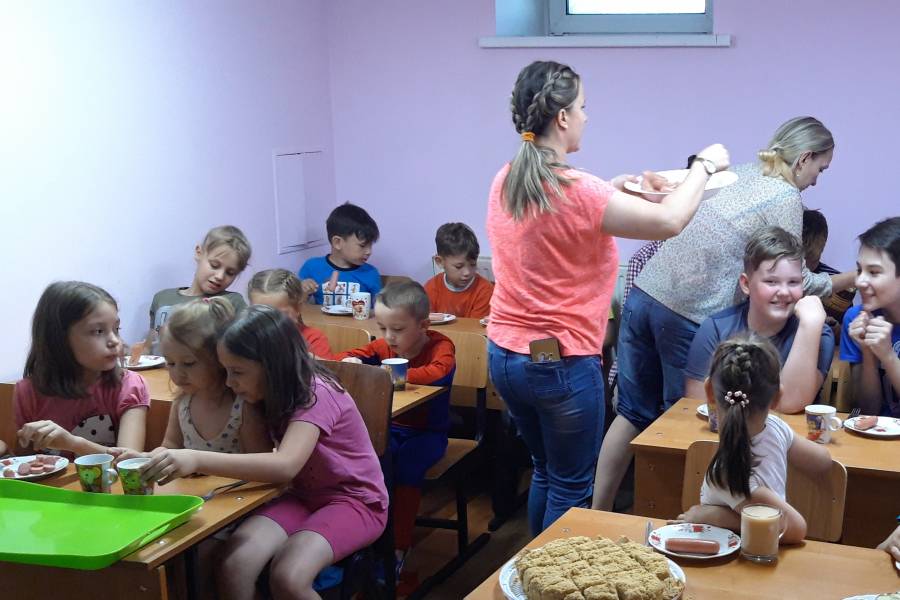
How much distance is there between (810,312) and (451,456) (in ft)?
4.22

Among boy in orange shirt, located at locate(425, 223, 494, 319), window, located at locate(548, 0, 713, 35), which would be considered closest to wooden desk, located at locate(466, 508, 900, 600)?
boy in orange shirt, located at locate(425, 223, 494, 319)

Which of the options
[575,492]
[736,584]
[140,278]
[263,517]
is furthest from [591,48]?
[736,584]

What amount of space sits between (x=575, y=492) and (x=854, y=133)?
2356 mm

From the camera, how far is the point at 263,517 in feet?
8.59

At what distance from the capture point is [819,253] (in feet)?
13.8

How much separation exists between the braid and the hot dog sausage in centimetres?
97

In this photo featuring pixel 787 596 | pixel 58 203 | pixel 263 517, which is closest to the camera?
pixel 787 596

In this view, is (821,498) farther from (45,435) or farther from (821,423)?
(45,435)

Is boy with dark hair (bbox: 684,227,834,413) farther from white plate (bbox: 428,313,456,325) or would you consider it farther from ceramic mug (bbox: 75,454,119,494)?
ceramic mug (bbox: 75,454,119,494)

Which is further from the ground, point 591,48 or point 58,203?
point 591,48

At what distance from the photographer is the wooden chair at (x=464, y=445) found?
3.66 m

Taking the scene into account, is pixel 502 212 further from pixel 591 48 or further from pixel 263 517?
pixel 591 48

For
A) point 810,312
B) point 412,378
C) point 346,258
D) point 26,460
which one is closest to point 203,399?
point 26,460

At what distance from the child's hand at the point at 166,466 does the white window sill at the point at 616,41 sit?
125 inches
